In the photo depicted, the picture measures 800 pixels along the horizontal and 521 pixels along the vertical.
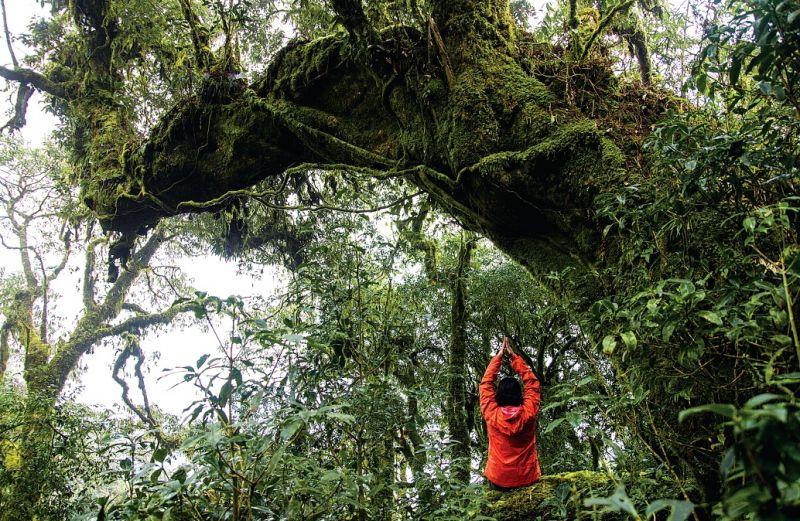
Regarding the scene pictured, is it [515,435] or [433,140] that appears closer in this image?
[515,435]

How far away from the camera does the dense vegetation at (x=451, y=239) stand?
183 cm

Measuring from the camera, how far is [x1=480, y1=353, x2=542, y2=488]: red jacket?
3426mm

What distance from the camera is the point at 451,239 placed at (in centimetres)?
748

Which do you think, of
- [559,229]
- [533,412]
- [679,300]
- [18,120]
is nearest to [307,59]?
[559,229]

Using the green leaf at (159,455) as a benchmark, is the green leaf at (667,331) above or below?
above

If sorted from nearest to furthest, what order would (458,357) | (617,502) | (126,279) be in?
(617,502)
(458,357)
(126,279)

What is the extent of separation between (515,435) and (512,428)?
0.25 ft

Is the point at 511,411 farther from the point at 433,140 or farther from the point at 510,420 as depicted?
the point at 433,140

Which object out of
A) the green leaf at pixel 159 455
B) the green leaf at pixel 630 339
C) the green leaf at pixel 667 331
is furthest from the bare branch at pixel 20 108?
the green leaf at pixel 667 331

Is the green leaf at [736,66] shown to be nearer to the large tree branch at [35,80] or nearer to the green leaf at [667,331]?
the green leaf at [667,331]

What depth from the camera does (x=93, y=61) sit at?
689cm

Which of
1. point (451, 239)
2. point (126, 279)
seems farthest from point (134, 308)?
point (451, 239)

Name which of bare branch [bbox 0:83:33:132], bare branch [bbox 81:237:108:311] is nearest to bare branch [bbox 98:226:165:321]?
bare branch [bbox 81:237:108:311]

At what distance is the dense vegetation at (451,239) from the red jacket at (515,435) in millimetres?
156
